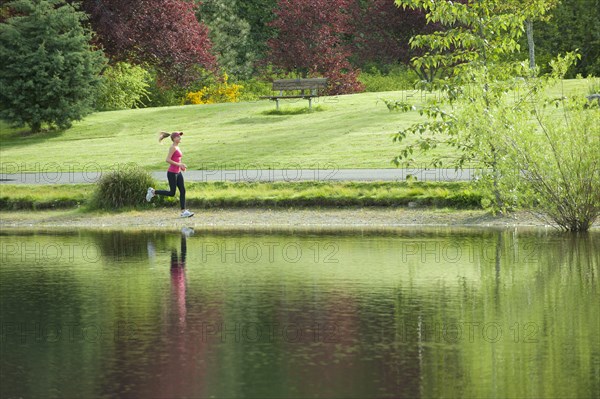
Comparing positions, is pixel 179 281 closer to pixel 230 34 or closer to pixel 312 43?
pixel 312 43

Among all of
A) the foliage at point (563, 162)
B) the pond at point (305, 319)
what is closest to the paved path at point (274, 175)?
the foliage at point (563, 162)

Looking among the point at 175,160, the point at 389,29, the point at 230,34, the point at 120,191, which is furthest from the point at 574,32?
A: the point at 175,160

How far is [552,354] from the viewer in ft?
34.1

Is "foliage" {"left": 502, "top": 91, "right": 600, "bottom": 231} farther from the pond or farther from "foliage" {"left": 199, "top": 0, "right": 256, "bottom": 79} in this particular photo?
"foliage" {"left": 199, "top": 0, "right": 256, "bottom": 79}

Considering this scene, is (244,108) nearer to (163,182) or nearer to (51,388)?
(163,182)

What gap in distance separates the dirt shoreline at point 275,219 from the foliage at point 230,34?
33548 mm

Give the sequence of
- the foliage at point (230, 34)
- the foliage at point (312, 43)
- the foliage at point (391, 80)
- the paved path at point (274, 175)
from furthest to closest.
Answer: the foliage at point (230, 34), the foliage at point (391, 80), the foliage at point (312, 43), the paved path at point (274, 175)

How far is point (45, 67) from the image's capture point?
132 ft

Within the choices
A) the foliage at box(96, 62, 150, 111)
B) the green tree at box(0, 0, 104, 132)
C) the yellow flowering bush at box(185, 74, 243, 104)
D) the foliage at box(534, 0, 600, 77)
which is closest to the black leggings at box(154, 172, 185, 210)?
the green tree at box(0, 0, 104, 132)

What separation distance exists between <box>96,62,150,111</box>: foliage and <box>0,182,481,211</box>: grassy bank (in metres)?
24.0

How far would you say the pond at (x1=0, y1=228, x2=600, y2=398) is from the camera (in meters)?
9.44

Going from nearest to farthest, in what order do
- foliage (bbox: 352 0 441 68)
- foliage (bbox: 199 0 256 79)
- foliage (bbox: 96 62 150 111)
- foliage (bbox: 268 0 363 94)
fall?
foliage (bbox: 352 0 441 68) → foliage (bbox: 96 62 150 111) → foliage (bbox: 268 0 363 94) → foliage (bbox: 199 0 256 79)

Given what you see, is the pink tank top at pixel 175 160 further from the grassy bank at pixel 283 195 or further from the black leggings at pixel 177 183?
the grassy bank at pixel 283 195

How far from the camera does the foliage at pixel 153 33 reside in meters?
45.0
